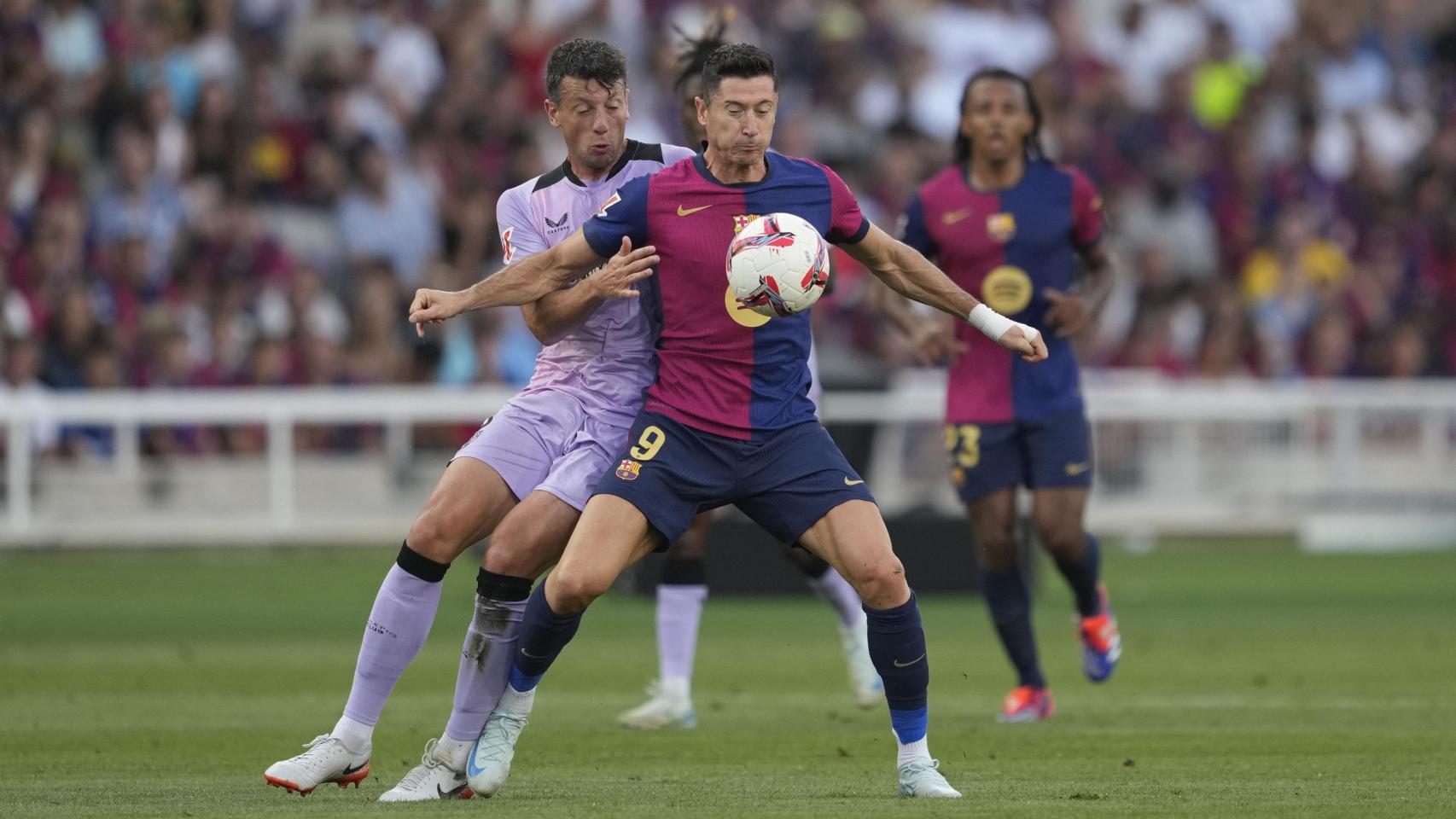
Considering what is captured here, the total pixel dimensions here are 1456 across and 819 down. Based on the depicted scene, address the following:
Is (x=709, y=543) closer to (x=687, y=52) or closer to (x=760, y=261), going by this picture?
(x=687, y=52)

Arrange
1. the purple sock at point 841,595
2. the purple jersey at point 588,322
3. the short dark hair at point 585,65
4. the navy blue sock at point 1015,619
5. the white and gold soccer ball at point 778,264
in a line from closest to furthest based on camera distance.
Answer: the white and gold soccer ball at point 778,264, the short dark hair at point 585,65, the purple jersey at point 588,322, the navy blue sock at point 1015,619, the purple sock at point 841,595

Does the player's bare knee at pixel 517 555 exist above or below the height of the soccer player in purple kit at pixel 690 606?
above

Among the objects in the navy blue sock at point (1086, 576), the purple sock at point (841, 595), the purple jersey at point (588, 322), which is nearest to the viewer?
the purple jersey at point (588, 322)

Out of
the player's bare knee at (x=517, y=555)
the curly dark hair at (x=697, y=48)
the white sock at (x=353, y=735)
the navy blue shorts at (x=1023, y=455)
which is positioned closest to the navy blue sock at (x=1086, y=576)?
the navy blue shorts at (x=1023, y=455)

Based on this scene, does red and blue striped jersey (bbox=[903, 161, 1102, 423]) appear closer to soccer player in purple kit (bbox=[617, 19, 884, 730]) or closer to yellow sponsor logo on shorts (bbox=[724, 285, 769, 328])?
soccer player in purple kit (bbox=[617, 19, 884, 730])

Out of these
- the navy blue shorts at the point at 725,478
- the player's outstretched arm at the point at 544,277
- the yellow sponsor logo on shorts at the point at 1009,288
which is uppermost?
the player's outstretched arm at the point at 544,277

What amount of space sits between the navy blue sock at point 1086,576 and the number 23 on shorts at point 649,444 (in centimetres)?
343

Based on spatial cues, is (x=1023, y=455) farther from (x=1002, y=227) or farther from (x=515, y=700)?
(x=515, y=700)

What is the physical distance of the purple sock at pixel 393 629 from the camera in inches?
297

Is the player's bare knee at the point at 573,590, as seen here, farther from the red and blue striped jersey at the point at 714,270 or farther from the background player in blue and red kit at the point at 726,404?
the red and blue striped jersey at the point at 714,270

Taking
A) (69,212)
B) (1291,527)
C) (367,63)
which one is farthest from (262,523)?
(1291,527)

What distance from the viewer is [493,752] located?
7484mm

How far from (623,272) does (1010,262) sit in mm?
3368

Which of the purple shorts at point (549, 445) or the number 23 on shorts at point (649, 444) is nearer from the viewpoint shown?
the number 23 on shorts at point (649, 444)
